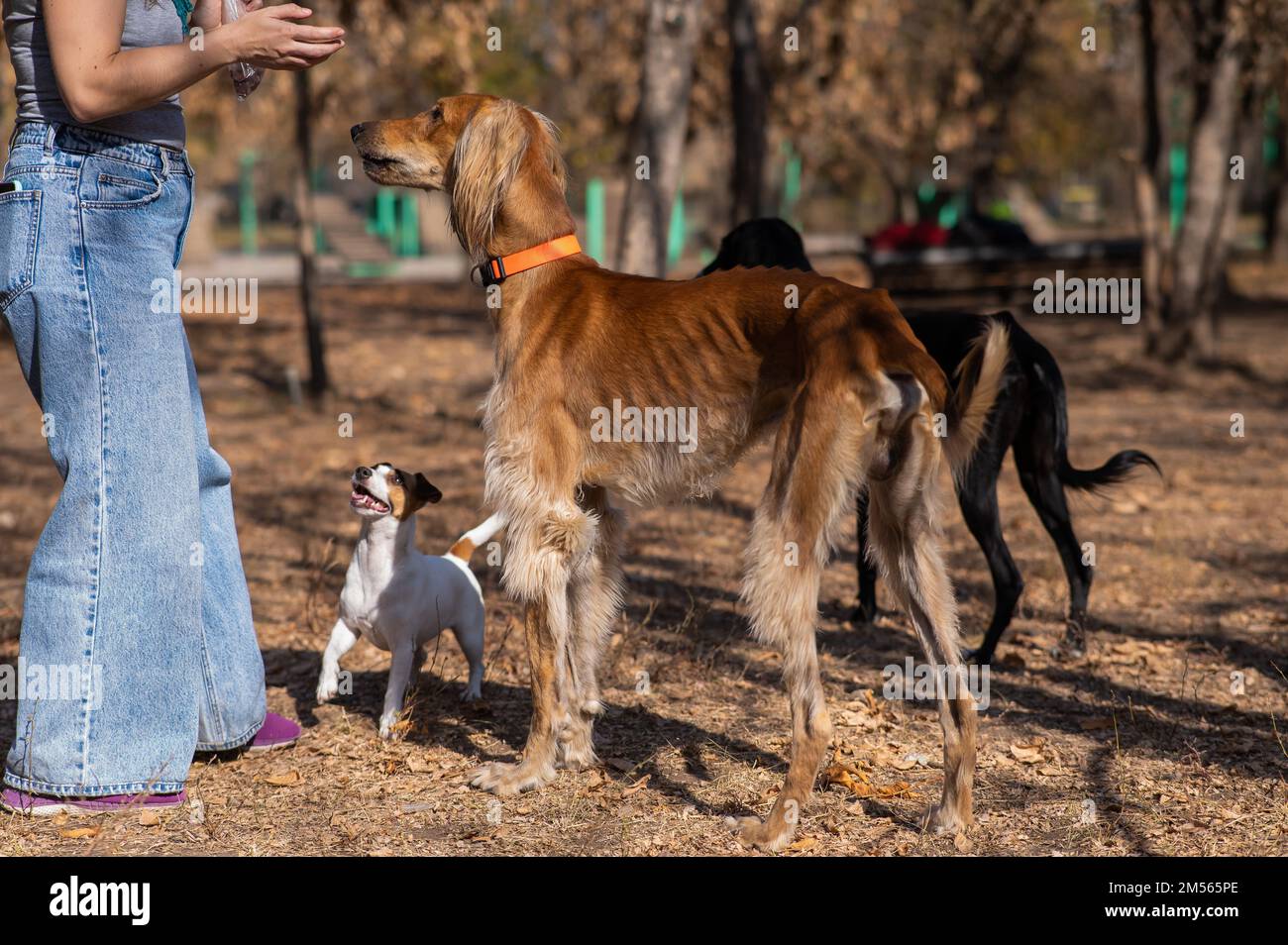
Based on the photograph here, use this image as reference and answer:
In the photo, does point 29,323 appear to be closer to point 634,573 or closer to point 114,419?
point 114,419

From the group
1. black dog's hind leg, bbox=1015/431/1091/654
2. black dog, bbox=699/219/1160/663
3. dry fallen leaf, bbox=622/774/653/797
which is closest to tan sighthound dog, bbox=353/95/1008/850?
dry fallen leaf, bbox=622/774/653/797

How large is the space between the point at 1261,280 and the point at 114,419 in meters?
22.0

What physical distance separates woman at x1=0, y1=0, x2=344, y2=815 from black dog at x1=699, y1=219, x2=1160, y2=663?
8.02 ft

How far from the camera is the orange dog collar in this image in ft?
14.1

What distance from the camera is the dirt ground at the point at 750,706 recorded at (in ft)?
13.2

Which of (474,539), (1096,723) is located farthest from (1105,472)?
(474,539)

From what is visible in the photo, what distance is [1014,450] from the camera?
5754mm

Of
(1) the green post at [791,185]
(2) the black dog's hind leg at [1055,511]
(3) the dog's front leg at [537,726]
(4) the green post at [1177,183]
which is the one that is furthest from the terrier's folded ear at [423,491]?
(4) the green post at [1177,183]

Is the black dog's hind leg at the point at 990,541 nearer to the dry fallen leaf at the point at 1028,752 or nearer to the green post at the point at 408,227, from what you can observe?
the dry fallen leaf at the point at 1028,752

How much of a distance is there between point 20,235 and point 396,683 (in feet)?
6.44

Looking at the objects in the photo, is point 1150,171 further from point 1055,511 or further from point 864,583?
point 864,583

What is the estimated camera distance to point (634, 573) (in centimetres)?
714

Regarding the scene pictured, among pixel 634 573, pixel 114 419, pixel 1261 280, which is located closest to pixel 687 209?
pixel 1261 280

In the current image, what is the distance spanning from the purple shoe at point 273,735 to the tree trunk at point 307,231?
7.81 m
